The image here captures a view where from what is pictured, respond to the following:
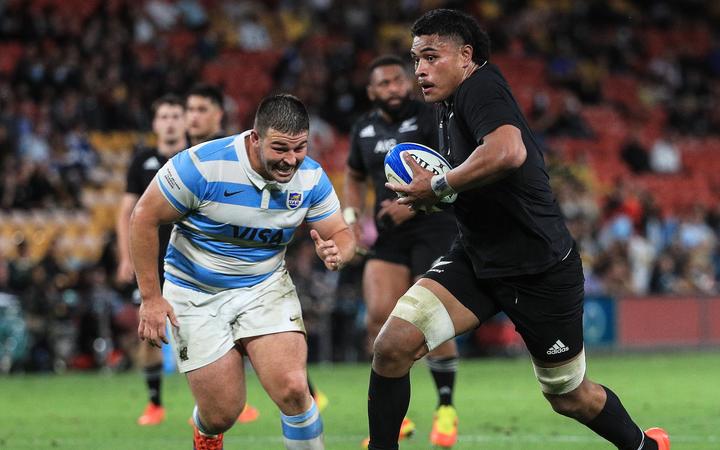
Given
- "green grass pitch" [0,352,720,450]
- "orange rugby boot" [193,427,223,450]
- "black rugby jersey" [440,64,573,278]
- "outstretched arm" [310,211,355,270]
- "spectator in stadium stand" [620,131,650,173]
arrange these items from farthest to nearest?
"spectator in stadium stand" [620,131,650,173]
"green grass pitch" [0,352,720,450]
"orange rugby boot" [193,427,223,450]
"outstretched arm" [310,211,355,270]
"black rugby jersey" [440,64,573,278]

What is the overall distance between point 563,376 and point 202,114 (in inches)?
161

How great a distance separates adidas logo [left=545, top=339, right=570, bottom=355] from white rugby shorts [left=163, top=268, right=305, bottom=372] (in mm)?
1299

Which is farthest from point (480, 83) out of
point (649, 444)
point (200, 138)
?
point (200, 138)

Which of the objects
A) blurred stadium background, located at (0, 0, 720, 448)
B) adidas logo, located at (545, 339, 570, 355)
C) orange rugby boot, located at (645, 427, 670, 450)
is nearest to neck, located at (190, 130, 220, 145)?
blurred stadium background, located at (0, 0, 720, 448)

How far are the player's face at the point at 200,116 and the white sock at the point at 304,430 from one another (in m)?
3.57

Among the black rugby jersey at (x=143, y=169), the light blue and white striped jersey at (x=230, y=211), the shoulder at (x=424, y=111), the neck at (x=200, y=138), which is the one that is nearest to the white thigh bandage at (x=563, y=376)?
the light blue and white striped jersey at (x=230, y=211)

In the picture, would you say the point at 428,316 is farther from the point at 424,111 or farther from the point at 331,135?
the point at 331,135

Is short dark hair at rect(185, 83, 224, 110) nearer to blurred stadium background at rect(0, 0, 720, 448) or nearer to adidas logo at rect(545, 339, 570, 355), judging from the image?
blurred stadium background at rect(0, 0, 720, 448)

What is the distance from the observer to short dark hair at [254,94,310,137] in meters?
6.15

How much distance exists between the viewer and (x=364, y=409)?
11.3 metres

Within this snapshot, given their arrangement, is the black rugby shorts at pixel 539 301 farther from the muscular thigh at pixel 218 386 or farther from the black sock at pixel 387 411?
the muscular thigh at pixel 218 386

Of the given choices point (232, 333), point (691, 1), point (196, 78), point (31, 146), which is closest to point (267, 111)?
point (232, 333)

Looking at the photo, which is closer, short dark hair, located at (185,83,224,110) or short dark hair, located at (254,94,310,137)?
short dark hair, located at (254,94,310,137)

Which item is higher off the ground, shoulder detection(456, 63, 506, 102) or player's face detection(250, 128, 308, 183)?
shoulder detection(456, 63, 506, 102)
